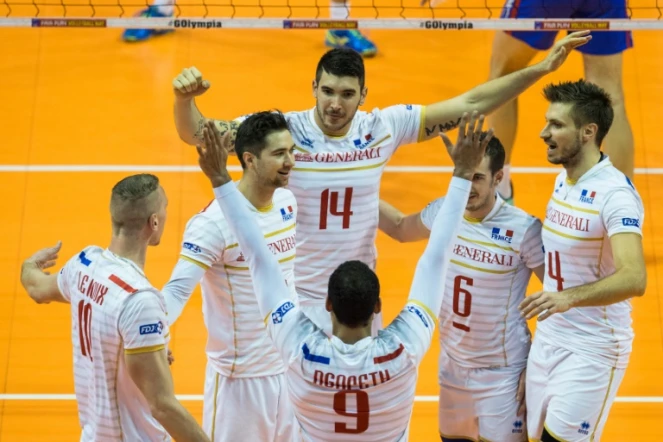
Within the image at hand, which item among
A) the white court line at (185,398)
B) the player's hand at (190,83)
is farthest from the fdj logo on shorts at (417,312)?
the white court line at (185,398)

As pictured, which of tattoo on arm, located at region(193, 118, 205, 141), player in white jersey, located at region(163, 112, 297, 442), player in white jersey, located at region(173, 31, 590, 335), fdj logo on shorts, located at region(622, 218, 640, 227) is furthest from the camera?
tattoo on arm, located at region(193, 118, 205, 141)

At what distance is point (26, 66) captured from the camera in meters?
12.2

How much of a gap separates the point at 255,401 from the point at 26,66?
7.25 metres

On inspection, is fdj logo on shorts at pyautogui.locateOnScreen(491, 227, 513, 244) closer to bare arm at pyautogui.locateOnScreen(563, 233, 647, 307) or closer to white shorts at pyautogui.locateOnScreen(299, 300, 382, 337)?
bare arm at pyautogui.locateOnScreen(563, 233, 647, 307)

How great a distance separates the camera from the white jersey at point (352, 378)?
4672 mm

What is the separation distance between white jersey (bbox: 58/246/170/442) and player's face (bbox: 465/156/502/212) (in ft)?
6.66

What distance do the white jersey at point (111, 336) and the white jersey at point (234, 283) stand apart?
81cm

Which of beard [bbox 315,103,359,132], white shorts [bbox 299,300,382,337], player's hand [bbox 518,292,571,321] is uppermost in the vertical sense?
beard [bbox 315,103,359,132]

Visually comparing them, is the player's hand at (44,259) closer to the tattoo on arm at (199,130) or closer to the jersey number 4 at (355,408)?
the tattoo on arm at (199,130)

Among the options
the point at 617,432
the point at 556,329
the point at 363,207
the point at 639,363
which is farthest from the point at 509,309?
the point at 639,363

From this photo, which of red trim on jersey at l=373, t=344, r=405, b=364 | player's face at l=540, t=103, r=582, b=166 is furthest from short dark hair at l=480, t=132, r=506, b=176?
red trim on jersey at l=373, t=344, r=405, b=364

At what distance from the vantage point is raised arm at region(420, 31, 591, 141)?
255 inches

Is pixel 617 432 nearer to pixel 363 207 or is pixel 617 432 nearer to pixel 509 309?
pixel 509 309

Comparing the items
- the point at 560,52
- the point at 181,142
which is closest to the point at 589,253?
the point at 560,52
